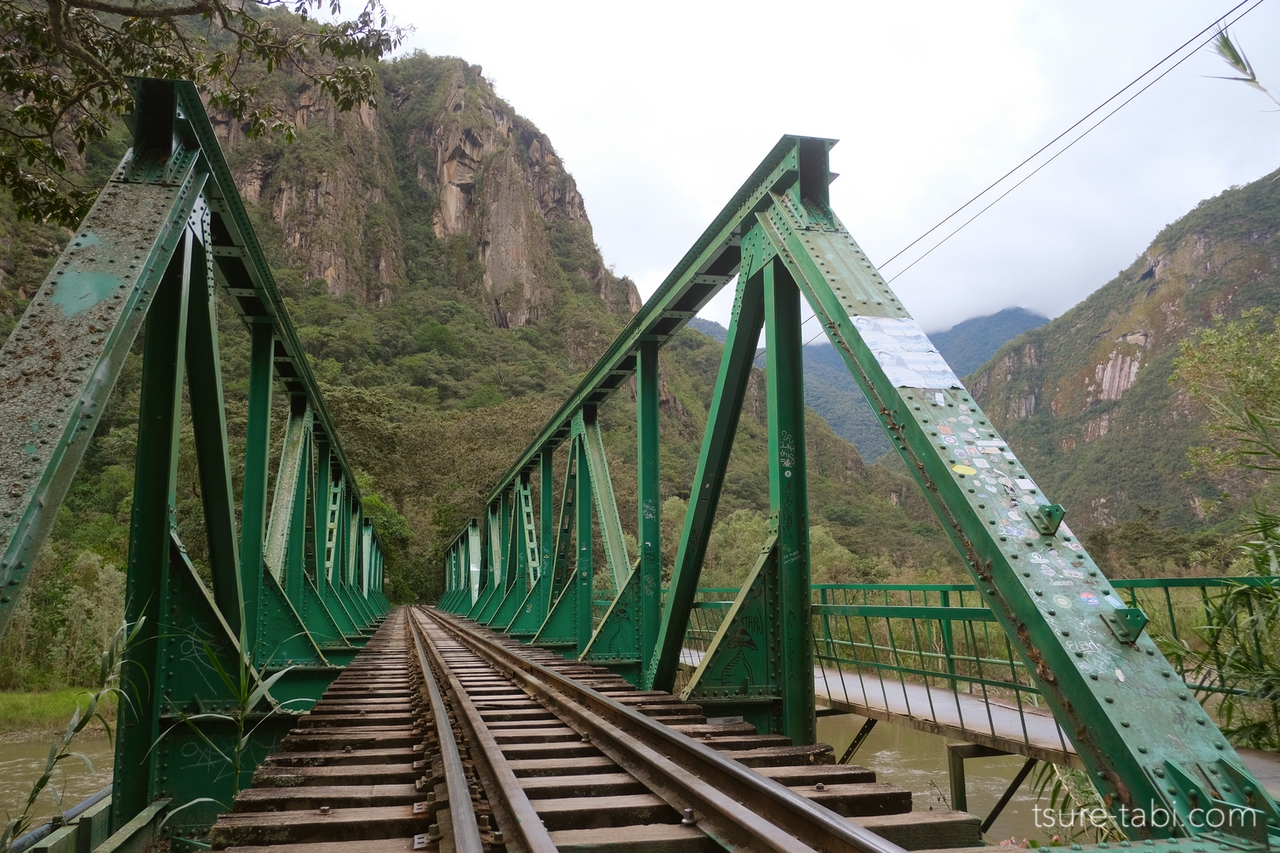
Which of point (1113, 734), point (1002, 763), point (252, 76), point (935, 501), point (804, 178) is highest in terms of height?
point (252, 76)

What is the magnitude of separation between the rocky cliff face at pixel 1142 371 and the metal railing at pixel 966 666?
26998mm

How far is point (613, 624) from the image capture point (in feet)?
24.7

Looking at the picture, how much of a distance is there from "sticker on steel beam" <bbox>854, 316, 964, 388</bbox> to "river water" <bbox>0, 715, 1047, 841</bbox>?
5.64 m

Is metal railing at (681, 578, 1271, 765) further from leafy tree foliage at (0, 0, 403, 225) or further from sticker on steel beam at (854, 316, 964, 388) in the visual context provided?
leafy tree foliage at (0, 0, 403, 225)

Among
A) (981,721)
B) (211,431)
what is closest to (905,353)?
(211,431)

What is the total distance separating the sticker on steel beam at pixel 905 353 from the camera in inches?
125

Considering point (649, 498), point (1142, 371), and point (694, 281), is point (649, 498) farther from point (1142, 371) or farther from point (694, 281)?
point (1142, 371)

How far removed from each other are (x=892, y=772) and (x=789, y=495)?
7.92 m

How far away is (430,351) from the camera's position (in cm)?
7581

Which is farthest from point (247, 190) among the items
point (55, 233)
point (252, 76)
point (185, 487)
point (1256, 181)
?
point (1256, 181)

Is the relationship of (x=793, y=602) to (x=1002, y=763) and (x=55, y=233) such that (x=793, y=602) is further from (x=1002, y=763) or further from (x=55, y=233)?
(x=55, y=233)

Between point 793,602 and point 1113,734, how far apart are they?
2.61 metres

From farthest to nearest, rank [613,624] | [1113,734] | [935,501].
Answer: [613,624], [935,501], [1113,734]

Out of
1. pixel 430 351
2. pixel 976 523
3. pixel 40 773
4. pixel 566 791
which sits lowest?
pixel 40 773
